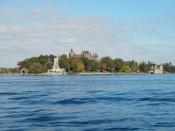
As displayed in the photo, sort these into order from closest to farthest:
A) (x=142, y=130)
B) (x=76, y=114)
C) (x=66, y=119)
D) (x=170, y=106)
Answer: (x=142, y=130) < (x=66, y=119) < (x=76, y=114) < (x=170, y=106)

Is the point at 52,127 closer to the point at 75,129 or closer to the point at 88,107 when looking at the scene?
the point at 75,129

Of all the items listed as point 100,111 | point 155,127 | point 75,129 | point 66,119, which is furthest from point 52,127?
point 100,111

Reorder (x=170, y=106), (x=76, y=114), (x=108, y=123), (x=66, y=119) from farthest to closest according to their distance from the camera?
(x=170, y=106) → (x=76, y=114) → (x=66, y=119) → (x=108, y=123)

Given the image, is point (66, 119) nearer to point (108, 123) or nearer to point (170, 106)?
point (108, 123)

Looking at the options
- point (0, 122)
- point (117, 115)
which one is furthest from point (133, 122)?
point (0, 122)

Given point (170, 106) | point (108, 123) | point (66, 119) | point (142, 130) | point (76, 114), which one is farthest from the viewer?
point (170, 106)

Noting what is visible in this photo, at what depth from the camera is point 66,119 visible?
30.2 metres

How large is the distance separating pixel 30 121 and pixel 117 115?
6.38 m

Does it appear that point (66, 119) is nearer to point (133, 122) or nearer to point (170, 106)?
point (133, 122)

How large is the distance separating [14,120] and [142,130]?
29.2 feet

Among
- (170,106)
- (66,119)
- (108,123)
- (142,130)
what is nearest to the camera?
(142,130)

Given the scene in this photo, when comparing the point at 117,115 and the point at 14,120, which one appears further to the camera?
the point at 117,115

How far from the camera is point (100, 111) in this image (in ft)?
116

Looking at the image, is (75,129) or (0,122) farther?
(0,122)
